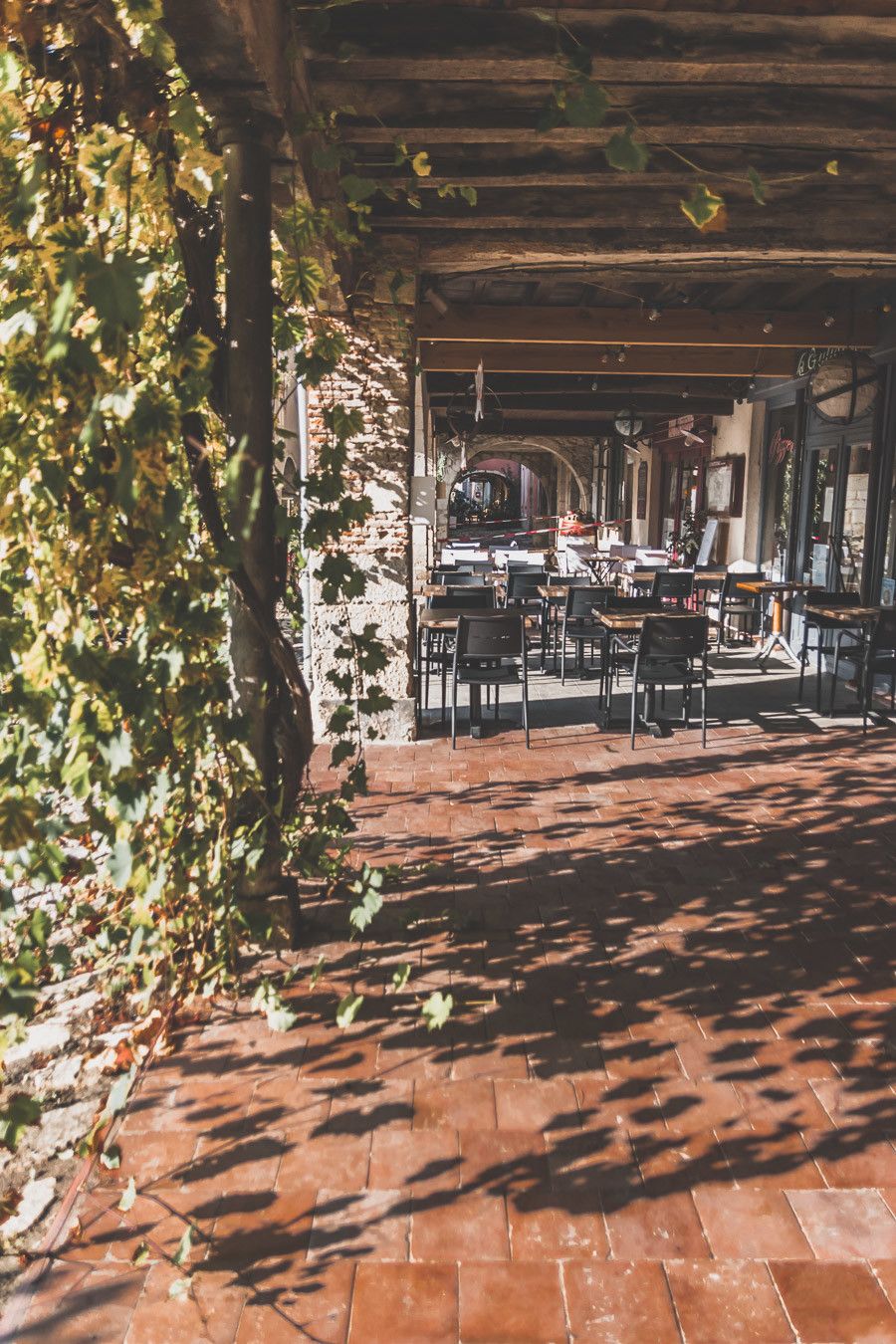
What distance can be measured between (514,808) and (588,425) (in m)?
14.7

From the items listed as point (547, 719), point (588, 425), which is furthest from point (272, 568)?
point (588, 425)

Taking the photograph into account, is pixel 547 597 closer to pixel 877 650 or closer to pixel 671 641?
pixel 671 641

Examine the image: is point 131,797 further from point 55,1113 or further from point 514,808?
point 514,808

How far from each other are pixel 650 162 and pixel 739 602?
574 centimetres

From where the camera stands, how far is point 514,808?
4.77m

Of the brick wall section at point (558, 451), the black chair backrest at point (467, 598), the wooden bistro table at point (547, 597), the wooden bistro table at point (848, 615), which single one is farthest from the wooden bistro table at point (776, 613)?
the brick wall section at point (558, 451)

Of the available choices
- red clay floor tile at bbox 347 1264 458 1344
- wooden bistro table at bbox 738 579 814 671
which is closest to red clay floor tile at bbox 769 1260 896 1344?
red clay floor tile at bbox 347 1264 458 1344

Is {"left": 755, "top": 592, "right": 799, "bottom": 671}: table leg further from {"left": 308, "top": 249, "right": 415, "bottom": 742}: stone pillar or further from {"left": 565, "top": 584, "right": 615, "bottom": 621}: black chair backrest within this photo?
{"left": 308, "top": 249, "right": 415, "bottom": 742}: stone pillar

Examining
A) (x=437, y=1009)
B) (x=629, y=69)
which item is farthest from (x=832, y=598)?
(x=437, y=1009)

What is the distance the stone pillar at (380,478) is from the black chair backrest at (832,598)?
→ 295 cm

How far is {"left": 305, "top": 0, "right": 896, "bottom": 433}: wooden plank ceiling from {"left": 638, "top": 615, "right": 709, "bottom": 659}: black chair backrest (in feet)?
6.99

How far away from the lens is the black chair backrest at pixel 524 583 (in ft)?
28.7

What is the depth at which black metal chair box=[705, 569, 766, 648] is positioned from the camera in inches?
380

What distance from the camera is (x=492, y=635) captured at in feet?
18.6
